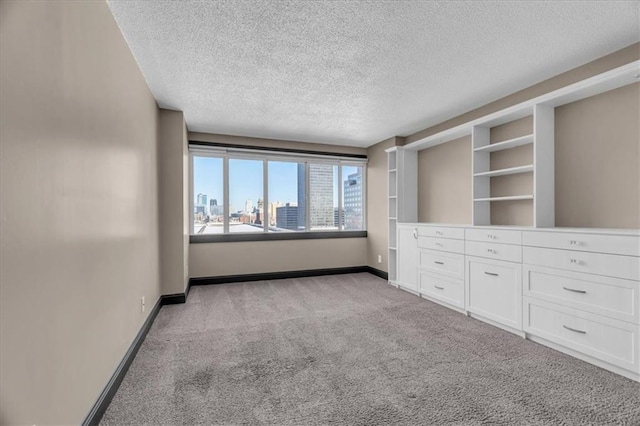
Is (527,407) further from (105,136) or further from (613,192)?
(105,136)

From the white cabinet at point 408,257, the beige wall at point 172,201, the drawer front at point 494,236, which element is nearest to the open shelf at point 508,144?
the drawer front at point 494,236

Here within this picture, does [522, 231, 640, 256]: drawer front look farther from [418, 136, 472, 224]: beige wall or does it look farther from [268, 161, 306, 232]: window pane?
[268, 161, 306, 232]: window pane

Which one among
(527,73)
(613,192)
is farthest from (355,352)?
(527,73)

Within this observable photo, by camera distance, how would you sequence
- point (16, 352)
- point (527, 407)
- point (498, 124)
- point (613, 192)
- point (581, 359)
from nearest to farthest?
1. point (16, 352)
2. point (527, 407)
3. point (581, 359)
4. point (613, 192)
5. point (498, 124)

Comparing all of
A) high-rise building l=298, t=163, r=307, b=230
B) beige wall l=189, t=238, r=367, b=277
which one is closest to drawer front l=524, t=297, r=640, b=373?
beige wall l=189, t=238, r=367, b=277

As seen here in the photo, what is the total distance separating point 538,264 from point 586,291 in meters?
0.39

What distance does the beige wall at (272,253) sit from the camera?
16.1ft

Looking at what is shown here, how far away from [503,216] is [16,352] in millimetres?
→ 4124

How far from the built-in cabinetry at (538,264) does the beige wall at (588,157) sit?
0.29ft

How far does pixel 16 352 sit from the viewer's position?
3.26 ft

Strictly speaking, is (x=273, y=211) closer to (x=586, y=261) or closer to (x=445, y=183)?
(x=445, y=183)

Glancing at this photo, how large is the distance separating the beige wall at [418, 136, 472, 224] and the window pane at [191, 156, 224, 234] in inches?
134

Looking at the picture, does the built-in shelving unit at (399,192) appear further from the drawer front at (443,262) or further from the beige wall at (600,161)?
the beige wall at (600,161)

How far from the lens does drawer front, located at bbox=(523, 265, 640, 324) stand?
6.91 ft
